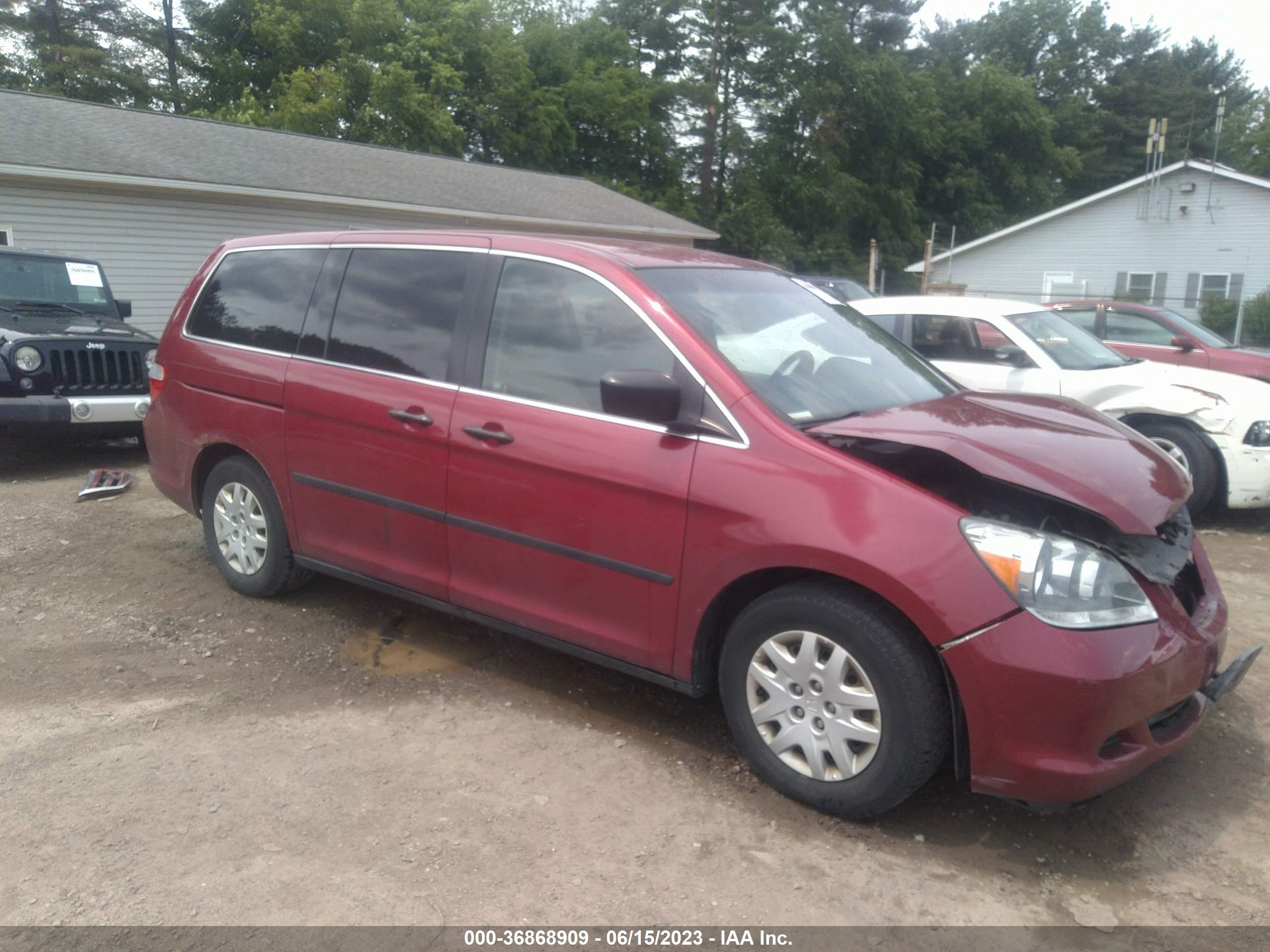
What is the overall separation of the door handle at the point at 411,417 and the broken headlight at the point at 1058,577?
216 cm

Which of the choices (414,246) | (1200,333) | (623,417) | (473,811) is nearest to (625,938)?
(473,811)

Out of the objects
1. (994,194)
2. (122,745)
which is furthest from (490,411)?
(994,194)

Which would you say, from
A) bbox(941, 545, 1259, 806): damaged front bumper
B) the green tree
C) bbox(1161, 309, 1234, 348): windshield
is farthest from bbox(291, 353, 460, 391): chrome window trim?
the green tree

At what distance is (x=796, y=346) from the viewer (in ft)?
13.0

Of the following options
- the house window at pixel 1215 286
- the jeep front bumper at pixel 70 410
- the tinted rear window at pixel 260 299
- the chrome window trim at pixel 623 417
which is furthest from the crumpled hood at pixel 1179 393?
the house window at pixel 1215 286

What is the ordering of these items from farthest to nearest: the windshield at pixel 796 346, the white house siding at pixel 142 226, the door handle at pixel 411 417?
the white house siding at pixel 142 226, the door handle at pixel 411 417, the windshield at pixel 796 346

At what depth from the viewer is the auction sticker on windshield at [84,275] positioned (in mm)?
9633

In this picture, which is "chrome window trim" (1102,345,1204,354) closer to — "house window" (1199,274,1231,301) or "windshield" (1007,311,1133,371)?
"windshield" (1007,311,1133,371)

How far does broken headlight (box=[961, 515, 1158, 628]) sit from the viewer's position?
294 centimetres

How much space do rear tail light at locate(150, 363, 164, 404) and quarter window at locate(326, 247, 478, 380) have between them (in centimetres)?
140

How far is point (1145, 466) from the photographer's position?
3531 mm

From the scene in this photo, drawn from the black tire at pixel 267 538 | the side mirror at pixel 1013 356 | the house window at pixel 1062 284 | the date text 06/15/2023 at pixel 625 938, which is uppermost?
the house window at pixel 1062 284

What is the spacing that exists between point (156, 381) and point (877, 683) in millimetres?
4258

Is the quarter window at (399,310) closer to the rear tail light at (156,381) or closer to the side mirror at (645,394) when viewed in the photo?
the side mirror at (645,394)
